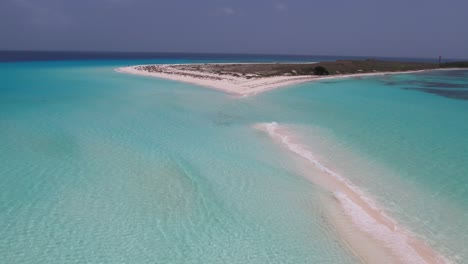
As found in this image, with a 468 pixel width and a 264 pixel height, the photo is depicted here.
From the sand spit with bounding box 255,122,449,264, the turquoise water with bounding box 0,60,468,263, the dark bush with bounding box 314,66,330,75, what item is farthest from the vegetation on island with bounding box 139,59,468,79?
the sand spit with bounding box 255,122,449,264

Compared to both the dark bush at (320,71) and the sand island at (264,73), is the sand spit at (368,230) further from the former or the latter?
the dark bush at (320,71)

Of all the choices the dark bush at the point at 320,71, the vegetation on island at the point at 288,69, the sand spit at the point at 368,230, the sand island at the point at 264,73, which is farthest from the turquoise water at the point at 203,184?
the dark bush at the point at 320,71

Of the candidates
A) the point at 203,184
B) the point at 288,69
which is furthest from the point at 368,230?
the point at 288,69

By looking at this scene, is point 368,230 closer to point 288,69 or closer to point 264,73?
point 264,73

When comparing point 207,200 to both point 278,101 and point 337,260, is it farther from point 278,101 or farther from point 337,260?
point 278,101

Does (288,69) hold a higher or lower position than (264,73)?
higher

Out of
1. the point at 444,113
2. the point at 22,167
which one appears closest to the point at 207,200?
the point at 22,167

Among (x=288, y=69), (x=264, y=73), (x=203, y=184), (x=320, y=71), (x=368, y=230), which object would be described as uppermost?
(x=288, y=69)
